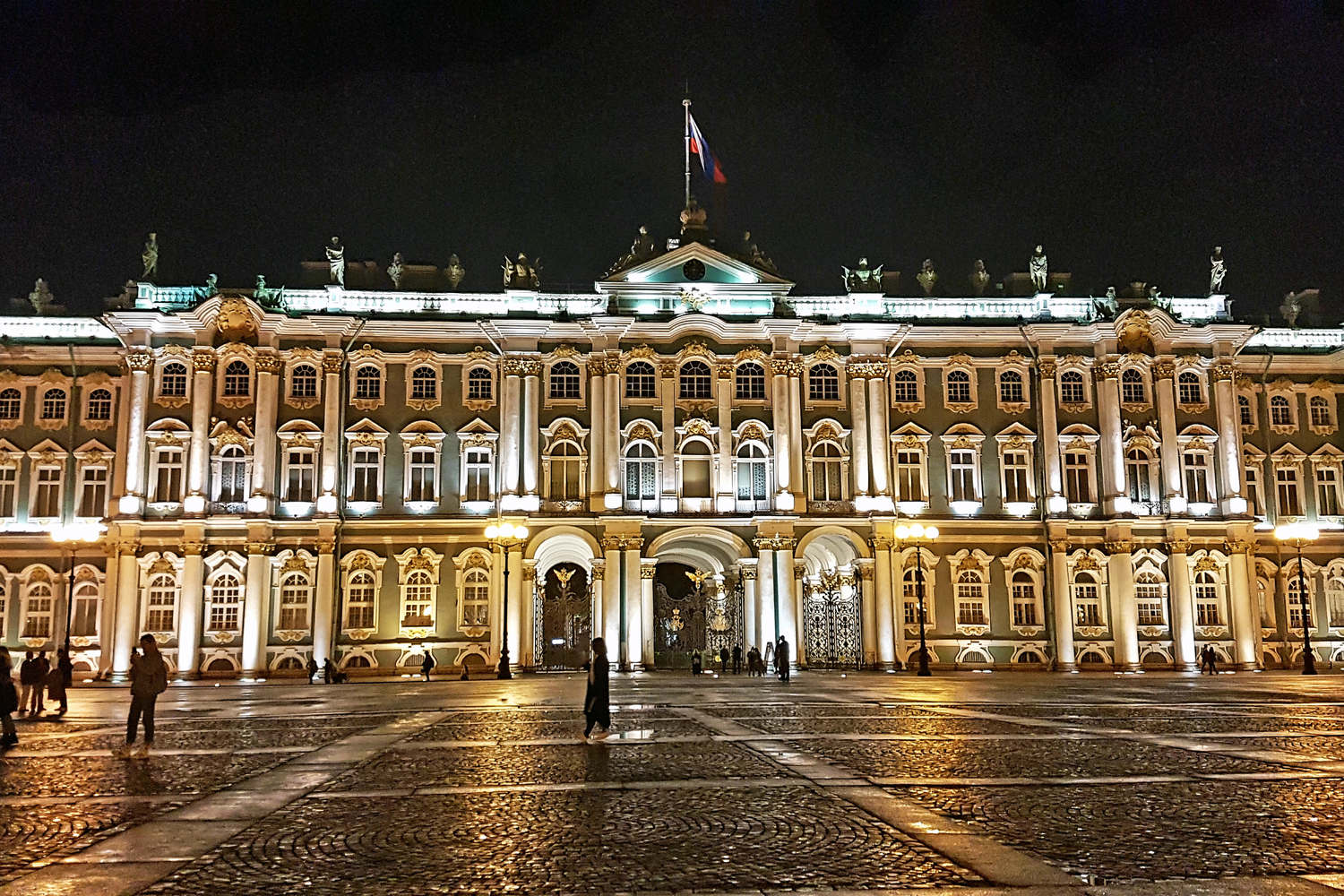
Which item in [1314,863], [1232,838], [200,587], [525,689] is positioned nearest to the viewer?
[1314,863]

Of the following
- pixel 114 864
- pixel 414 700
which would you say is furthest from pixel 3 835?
pixel 414 700

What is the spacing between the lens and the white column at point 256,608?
46.1m

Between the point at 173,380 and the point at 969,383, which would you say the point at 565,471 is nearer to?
the point at 173,380

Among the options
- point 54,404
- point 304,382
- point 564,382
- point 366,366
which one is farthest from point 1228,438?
point 54,404

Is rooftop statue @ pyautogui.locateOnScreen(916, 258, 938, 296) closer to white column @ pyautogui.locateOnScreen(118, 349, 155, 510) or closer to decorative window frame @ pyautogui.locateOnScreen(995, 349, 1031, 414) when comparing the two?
decorative window frame @ pyautogui.locateOnScreen(995, 349, 1031, 414)

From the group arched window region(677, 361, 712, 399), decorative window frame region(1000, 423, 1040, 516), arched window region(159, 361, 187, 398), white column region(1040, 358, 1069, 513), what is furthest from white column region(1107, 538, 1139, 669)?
arched window region(159, 361, 187, 398)

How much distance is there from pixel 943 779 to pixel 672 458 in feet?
121

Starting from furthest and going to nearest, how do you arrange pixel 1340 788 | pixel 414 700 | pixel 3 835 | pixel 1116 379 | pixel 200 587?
pixel 1116 379 → pixel 200 587 → pixel 414 700 → pixel 1340 788 → pixel 3 835

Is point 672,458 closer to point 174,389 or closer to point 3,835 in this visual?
point 174,389

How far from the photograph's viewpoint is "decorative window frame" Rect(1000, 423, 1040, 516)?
50.8 metres

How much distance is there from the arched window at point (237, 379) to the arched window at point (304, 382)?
180 centimetres

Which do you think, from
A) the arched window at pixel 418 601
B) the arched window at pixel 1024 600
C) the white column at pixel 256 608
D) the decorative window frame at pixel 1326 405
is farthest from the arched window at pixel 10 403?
the decorative window frame at pixel 1326 405

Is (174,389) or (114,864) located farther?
(174,389)

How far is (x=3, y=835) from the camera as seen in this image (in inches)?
388
